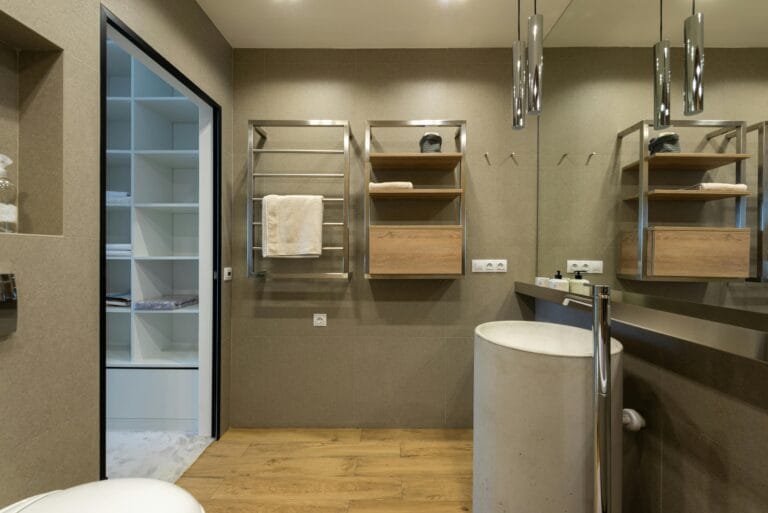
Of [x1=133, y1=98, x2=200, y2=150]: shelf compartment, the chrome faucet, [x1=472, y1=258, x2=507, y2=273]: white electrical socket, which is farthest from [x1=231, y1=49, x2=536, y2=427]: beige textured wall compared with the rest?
the chrome faucet

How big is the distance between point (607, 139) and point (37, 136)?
206 centimetres

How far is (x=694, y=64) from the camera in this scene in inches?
37.5

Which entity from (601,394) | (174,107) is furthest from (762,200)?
(174,107)

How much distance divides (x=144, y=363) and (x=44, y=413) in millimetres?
1323

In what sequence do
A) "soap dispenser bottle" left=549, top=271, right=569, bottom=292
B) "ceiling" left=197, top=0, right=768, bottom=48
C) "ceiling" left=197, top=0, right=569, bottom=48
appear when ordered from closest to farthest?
"ceiling" left=197, top=0, right=768, bottom=48 < "soap dispenser bottle" left=549, top=271, right=569, bottom=292 < "ceiling" left=197, top=0, right=569, bottom=48

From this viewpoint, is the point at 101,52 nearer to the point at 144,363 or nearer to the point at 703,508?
the point at 144,363

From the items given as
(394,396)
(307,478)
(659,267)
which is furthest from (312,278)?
(659,267)

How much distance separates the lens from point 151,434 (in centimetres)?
224

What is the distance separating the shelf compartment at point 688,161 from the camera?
95 cm

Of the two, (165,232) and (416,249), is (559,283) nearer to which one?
(416,249)

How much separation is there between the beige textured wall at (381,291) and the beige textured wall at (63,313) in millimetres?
1045

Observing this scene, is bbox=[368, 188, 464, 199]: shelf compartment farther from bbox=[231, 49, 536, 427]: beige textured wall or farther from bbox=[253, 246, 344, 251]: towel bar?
bbox=[253, 246, 344, 251]: towel bar

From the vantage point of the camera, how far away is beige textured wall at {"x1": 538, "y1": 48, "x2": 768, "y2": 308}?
0.90 meters

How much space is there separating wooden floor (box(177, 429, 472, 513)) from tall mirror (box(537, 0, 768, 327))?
121 centimetres
